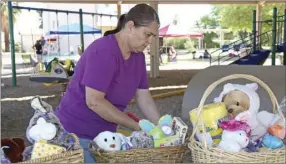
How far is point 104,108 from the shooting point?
1403mm

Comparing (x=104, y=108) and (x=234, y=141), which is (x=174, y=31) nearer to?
(x=104, y=108)

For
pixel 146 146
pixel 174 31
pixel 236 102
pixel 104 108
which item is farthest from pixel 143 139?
pixel 174 31

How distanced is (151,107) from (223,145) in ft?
2.30

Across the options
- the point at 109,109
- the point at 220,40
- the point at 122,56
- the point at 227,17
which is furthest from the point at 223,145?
the point at 220,40

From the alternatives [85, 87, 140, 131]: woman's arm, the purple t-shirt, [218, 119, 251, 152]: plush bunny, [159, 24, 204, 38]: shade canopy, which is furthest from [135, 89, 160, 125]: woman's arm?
[159, 24, 204, 38]: shade canopy

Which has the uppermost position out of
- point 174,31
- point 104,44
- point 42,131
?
point 174,31

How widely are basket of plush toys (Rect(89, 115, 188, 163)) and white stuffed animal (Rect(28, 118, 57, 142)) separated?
190 millimetres

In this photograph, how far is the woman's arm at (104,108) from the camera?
1390 mm

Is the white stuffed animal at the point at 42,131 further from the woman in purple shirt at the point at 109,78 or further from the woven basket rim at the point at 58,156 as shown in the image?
the woman in purple shirt at the point at 109,78

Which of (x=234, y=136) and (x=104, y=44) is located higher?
(x=104, y=44)

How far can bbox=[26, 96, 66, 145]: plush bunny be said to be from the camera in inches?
43.4

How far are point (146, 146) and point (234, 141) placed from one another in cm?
28

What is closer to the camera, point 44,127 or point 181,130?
point 44,127

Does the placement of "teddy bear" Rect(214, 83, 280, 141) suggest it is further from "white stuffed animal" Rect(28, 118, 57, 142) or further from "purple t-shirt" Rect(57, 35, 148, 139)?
"white stuffed animal" Rect(28, 118, 57, 142)
